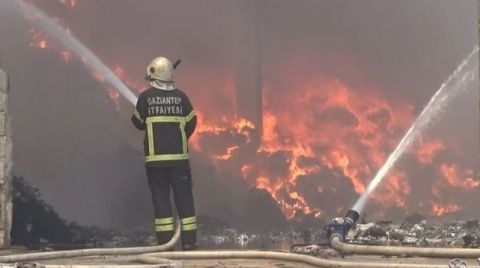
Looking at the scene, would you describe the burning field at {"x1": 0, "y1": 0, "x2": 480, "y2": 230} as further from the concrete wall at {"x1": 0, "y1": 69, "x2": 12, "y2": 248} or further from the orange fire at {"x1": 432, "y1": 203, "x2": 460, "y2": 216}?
the concrete wall at {"x1": 0, "y1": 69, "x2": 12, "y2": 248}

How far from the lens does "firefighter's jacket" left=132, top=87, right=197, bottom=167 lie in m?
6.58

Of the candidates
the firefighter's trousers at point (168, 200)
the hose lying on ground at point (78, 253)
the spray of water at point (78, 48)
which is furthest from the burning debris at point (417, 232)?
the spray of water at point (78, 48)

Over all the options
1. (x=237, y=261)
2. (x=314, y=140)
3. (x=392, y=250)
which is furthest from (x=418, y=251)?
(x=314, y=140)

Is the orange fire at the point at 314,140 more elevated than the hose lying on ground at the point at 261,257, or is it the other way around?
the orange fire at the point at 314,140

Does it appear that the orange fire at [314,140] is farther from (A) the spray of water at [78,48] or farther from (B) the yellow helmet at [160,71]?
(B) the yellow helmet at [160,71]

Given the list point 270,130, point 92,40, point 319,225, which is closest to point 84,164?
point 92,40

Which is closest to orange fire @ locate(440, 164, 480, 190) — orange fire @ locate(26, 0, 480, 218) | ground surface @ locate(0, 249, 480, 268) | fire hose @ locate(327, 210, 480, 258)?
orange fire @ locate(26, 0, 480, 218)

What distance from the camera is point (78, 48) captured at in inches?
320

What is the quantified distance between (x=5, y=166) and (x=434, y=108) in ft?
16.6

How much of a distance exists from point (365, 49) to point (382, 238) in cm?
235

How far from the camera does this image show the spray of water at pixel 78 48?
809 cm

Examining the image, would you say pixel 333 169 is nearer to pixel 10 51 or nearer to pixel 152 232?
pixel 152 232

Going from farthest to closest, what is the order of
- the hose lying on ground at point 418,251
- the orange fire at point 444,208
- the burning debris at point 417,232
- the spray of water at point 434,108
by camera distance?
the spray of water at point 434,108
the orange fire at point 444,208
the burning debris at point 417,232
the hose lying on ground at point 418,251

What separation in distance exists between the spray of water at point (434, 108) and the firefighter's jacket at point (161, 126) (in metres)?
2.60
